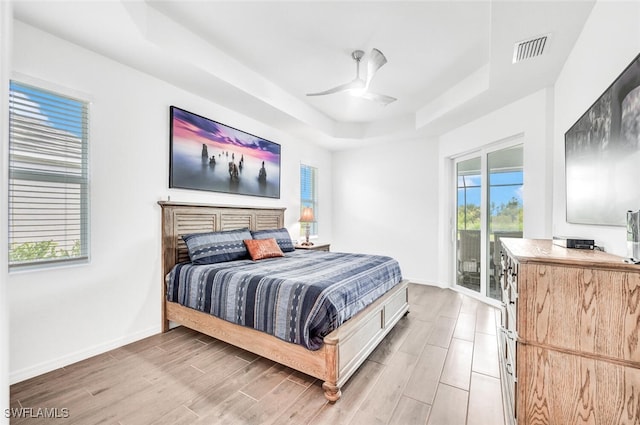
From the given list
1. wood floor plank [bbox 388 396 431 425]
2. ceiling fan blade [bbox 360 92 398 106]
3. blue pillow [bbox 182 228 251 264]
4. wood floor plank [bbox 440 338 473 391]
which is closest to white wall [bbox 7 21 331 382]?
blue pillow [bbox 182 228 251 264]

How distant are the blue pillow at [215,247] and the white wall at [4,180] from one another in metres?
2.06

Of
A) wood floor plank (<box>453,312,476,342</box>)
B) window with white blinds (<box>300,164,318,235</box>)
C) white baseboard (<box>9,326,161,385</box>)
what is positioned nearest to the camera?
white baseboard (<box>9,326,161,385</box>)

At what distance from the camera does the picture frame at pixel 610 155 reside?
1241 millimetres

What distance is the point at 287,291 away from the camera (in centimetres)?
206

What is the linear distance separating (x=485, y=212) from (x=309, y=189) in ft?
9.93

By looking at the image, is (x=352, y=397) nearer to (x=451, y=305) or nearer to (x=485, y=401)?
(x=485, y=401)

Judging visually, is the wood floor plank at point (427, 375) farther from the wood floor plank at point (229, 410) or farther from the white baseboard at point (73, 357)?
the white baseboard at point (73, 357)

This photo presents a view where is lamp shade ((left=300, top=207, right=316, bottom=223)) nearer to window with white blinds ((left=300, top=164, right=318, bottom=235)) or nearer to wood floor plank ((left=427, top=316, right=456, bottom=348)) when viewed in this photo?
window with white blinds ((left=300, top=164, right=318, bottom=235))

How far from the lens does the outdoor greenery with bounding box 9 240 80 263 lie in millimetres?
2006

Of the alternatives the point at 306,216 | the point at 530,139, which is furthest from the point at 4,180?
the point at 530,139

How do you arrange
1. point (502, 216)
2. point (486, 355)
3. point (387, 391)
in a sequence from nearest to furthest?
point (387, 391) → point (486, 355) → point (502, 216)

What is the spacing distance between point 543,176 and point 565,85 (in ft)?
3.01

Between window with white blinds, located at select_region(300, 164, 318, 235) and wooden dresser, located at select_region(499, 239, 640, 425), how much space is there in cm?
409

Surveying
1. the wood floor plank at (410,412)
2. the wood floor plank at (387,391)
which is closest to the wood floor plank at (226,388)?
the wood floor plank at (387,391)
